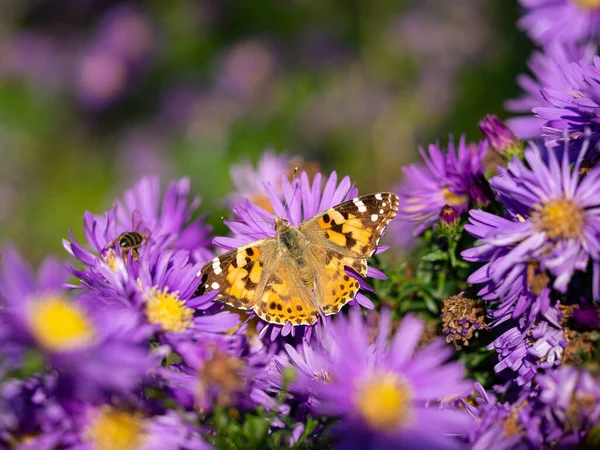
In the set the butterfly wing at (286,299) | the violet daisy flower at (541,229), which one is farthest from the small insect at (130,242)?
the violet daisy flower at (541,229)

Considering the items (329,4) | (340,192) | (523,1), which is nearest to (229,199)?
(340,192)

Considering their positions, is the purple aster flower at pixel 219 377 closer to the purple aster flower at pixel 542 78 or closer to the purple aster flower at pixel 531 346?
the purple aster flower at pixel 531 346

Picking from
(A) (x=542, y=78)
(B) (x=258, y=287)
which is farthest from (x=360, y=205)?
(A) (x=542, y=78)

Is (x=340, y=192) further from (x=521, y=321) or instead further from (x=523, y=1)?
(x=523, y=1)

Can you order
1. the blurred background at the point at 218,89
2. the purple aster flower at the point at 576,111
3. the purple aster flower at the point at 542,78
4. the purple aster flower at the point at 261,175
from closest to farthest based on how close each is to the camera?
the purple aster flower at the point at 576,111 → the purple aster flower at the point at 542,78 → the purple aster flower at the point at 261,175 → the blurred background at the point at 218,89

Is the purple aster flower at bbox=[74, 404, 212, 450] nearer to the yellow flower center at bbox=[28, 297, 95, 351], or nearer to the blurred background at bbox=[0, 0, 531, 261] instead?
the yellow flower center at bbox=[28, 297, 95, 351]

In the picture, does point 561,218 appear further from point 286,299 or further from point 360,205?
point 286,299
